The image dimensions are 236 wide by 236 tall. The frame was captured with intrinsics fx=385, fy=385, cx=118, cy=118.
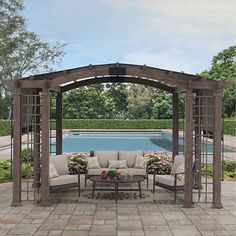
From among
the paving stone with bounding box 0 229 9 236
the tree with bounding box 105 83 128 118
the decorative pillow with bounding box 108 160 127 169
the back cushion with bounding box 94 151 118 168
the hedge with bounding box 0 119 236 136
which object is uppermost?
the tree with bounding box 105 83 128 118

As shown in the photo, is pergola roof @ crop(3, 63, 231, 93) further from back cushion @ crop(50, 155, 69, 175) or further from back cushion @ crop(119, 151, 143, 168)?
back cushion @ crop(119, 151, 143, 168)

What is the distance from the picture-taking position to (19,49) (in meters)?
33.0

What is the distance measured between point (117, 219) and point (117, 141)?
22020 millimetres

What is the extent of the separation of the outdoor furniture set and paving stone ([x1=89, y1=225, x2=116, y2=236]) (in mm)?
2026

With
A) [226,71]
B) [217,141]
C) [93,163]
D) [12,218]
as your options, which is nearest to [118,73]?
[217,141]

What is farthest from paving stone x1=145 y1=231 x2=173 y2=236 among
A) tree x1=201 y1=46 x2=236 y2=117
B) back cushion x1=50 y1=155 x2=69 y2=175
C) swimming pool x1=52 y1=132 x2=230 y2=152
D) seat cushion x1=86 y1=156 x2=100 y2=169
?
tree x1=201 y1=46 x2=236 y2=117

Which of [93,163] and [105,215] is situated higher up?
[93,163]

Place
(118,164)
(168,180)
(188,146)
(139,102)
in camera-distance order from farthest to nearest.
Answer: (139,102) < (118,164) < (168,180) < (188,146)

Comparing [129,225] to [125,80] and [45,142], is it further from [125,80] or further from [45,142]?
[125,80]

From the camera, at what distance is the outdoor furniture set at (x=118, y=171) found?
8781mm

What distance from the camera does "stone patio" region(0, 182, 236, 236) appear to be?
6.36 meters

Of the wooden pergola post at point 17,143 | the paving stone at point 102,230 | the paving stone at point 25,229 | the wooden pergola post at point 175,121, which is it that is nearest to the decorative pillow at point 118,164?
the wooden pergola post at point 175,121

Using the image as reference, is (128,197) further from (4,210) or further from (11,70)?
(11,70)

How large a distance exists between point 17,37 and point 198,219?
28182mm
